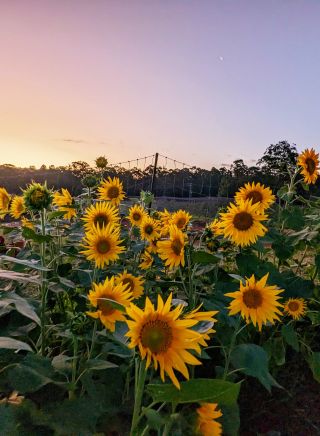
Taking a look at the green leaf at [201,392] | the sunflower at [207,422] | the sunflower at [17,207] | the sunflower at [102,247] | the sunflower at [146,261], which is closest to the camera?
the green leaf at [201,392]

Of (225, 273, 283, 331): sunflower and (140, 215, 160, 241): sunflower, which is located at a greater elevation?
(140, 215, 160, 241): sunflower

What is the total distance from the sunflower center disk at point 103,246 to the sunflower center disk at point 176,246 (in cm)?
23

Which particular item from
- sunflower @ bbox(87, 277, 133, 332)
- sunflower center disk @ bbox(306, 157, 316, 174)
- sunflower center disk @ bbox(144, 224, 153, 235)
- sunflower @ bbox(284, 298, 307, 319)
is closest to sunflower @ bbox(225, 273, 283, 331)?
sunflower @ bbox(87, 277, 133, 332)

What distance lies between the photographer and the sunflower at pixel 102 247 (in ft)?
5.47

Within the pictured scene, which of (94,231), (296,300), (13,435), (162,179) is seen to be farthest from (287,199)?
(162,179)

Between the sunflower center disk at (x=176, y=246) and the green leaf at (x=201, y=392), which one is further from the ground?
the sunflower center disk at (x=176, y=246)

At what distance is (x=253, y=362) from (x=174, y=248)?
467 millimetres

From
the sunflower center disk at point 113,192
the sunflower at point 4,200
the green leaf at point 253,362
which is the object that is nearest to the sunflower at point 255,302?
the green leaf at point 253,362

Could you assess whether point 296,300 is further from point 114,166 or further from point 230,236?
point 114,166

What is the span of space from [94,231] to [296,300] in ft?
3.04

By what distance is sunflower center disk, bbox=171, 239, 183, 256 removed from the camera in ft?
5.58

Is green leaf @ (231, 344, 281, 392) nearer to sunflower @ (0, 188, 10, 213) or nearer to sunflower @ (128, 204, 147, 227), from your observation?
sunflower @ (128, 204, 147, 227)

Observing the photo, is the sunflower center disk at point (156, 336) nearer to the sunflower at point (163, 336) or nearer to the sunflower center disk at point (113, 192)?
the sunflower at point (163, 336)

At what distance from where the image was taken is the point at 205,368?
78.8 inches
